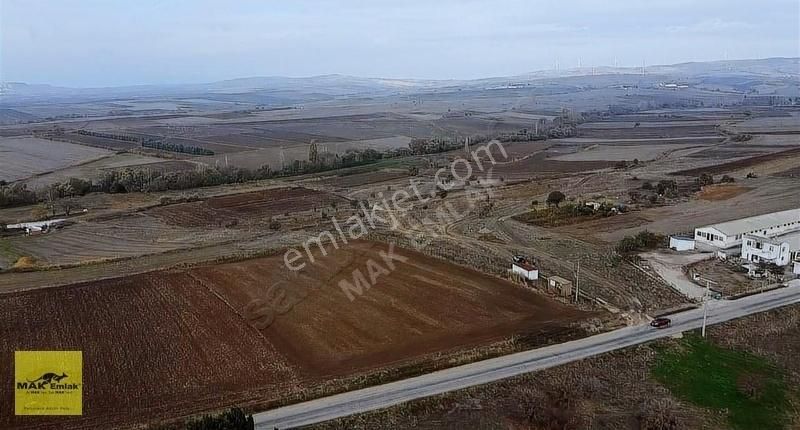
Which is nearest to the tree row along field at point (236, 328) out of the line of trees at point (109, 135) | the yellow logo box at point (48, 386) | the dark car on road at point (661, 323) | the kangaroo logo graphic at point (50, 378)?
the yellow logo box at point (48, 386)

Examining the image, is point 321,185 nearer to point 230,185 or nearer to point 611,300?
point 230,185

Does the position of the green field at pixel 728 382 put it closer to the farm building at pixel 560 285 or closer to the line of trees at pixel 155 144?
the farm building at pixel 560 285

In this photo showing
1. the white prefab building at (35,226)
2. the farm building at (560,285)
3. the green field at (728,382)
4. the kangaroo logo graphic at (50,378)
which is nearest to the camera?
the kangaroo logo graphic at (50,378)

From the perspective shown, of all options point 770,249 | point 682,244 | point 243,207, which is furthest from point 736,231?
point 243,207

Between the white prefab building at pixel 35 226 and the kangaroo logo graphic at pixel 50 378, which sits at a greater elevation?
the kangaroo logo graphic at pixel 50 378

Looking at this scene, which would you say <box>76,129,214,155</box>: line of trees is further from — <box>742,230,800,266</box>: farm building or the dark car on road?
the dark car on road

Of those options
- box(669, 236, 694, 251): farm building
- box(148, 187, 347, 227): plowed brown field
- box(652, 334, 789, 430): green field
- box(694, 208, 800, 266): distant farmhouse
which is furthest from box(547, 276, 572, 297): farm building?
box(148, 187, 347, 227): plowed brown field

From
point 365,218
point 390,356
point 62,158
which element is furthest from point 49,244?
point 62,158
